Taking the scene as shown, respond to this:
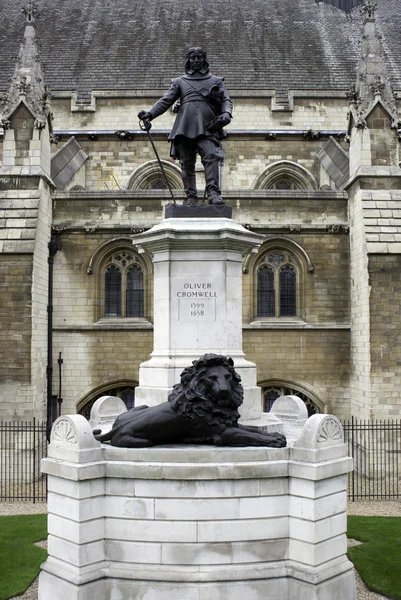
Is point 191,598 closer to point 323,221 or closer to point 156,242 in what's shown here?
point 156,242

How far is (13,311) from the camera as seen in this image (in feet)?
51.1

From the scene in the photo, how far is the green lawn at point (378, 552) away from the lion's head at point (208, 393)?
300 cm

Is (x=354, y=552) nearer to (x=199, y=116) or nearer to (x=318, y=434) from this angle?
(x=318, y=434)

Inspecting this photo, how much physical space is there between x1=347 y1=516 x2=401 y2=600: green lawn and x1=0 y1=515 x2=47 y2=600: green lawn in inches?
169

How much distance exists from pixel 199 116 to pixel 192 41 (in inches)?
744

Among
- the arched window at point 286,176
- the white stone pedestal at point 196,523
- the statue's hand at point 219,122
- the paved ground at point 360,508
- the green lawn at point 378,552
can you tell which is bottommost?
the paved ground at point 360,508

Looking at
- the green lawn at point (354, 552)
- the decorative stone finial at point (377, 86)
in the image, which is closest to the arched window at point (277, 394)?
the green lawn at point (354, 552)

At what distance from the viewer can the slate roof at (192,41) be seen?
24062mm

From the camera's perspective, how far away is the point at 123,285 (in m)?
18.0

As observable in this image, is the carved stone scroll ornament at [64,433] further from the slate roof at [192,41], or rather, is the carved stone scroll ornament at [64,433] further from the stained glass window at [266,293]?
the slate roof at [192,41]

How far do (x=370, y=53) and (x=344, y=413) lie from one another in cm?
988

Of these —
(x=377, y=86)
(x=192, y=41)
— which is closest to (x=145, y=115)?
(x=377, y=86)

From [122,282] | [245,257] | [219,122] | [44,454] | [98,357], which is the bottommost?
[44,454]

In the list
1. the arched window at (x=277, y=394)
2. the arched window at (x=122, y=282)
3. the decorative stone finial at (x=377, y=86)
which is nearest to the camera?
the decorative stone finial at (x=377, y=86)
